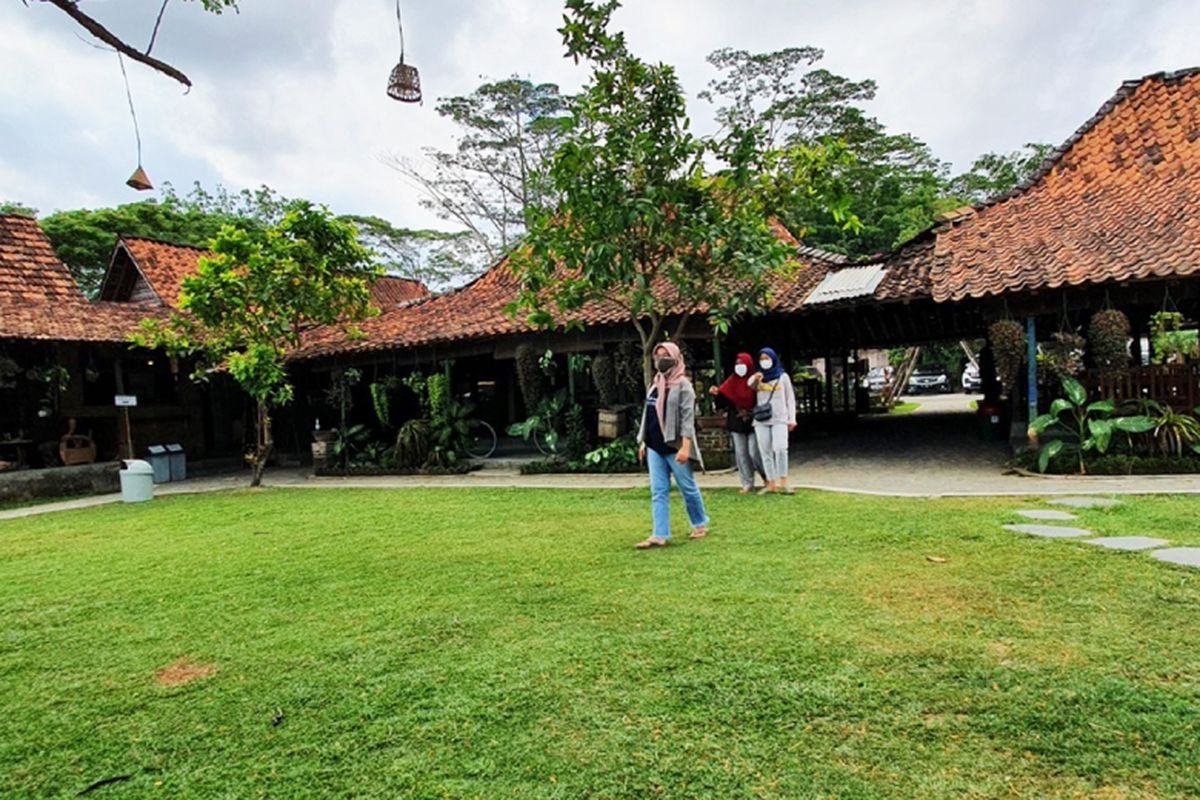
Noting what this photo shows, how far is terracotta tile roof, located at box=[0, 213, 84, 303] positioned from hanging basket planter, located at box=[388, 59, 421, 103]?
11.9m

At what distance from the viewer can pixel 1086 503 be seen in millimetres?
6074

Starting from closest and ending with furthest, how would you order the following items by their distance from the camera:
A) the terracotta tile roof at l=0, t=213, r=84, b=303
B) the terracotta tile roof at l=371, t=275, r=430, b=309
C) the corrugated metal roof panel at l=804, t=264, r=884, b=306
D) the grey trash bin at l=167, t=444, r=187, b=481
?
the corrugated metal roof panel at l=804, t=264, r=884, b=306 < the terracotta tile roof at l=0, t=213, r=84, b=303 < the grey trash bin at l=167, t=444, r=187, b=481 < the terracotta tile roof at l=371, t=275, r=430, b=309

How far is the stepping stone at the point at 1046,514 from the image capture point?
5527 millimetres

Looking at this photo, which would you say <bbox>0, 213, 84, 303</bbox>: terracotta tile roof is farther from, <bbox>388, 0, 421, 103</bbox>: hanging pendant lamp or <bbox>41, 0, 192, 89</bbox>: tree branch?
<bbox>41, 0, 192, 89</bbox>: tree branch

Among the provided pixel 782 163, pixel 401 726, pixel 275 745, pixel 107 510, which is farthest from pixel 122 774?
pixel 107 510

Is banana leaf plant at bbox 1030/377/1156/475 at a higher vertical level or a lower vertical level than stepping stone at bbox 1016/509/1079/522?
higher

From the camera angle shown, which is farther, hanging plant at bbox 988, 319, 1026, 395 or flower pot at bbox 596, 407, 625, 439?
flower pot at bbox 596, 407, 625, 439

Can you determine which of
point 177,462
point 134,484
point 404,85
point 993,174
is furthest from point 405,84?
point 993,174

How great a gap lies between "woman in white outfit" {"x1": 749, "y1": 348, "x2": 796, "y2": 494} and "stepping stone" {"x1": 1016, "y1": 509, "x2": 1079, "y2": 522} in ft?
7.34

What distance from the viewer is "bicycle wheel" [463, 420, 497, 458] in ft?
42.9

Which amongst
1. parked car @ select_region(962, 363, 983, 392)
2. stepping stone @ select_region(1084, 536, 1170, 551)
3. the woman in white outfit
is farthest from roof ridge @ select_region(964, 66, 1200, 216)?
parked car @ select_region(962, 363, 983, 392)

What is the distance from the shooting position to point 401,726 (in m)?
2.54

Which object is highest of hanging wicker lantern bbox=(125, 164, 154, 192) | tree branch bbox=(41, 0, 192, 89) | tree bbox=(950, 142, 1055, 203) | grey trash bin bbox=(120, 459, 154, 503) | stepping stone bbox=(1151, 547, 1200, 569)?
tree bbox=(950, 142, 1055, 203)

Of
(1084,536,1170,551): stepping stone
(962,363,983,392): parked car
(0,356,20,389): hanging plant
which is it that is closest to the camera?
(1084,536,1170,551): stepping stone
